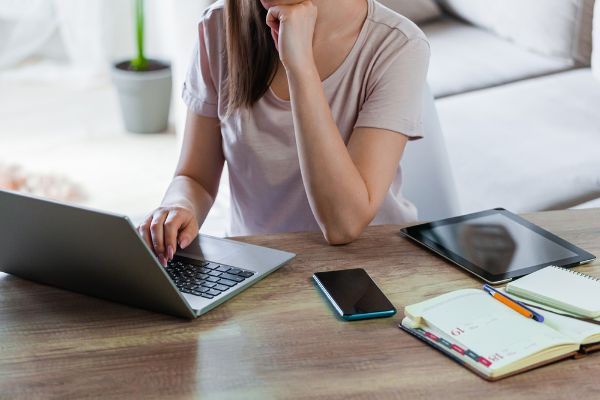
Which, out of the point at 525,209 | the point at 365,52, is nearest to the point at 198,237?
the point at 365,52

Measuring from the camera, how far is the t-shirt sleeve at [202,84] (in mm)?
1468

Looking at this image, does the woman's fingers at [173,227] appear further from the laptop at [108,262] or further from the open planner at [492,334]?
the open planner at [492,334]

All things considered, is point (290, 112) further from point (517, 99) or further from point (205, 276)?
point (517, 99)

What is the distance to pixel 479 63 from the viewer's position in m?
2.80

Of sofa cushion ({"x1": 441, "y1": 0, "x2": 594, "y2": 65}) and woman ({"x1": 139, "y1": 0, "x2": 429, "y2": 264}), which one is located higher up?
woman ({"x1": 139, "y1": 0, "x2": 429, "y2": 264})

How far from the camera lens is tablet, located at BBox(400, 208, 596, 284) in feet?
3.61

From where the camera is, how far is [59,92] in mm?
4305

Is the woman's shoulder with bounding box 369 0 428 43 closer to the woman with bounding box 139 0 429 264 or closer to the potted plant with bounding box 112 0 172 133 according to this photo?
the woman with bounding box 139 0 429 264

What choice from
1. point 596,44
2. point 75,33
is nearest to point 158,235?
point 596,44

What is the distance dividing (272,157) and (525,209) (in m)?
0.83

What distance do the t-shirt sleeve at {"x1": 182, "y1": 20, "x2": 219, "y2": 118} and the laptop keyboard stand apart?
1.39 feet

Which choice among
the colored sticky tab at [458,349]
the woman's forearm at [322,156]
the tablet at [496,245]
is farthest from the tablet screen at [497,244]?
the colored sticky tab at [458,349]

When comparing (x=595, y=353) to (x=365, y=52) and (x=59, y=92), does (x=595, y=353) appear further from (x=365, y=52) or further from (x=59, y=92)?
(x=59, y=92)

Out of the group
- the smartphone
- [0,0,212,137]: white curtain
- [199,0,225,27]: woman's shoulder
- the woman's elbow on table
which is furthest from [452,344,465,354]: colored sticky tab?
[0,0,212,137]: white curtain
